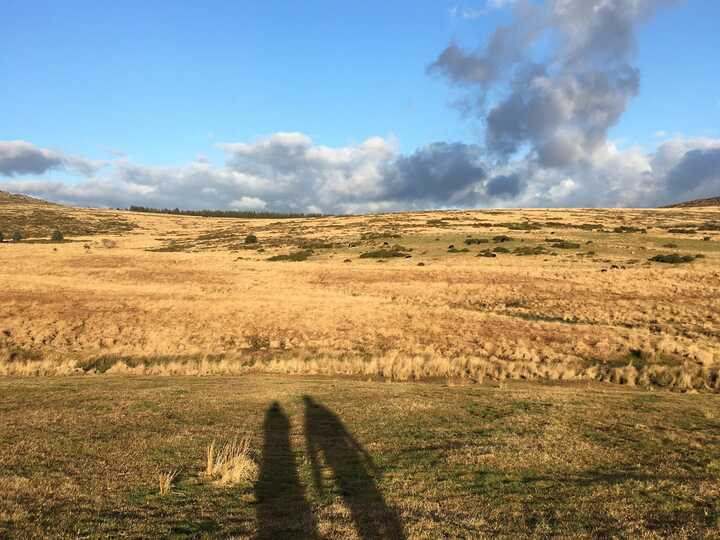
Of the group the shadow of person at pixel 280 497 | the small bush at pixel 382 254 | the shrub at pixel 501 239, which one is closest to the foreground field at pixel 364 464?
the shadow of person at pixel 280 497

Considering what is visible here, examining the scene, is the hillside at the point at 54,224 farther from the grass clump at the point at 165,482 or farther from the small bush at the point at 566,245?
the grass clump at the point at 165,482

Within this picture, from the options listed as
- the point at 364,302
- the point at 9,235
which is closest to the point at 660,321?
the point at 364,302

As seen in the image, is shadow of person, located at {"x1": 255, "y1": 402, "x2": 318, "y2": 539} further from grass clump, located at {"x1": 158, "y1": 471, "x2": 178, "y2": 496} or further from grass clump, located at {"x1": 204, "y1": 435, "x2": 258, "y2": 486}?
grass clump, located at {"x1": 158, "y1": 471, "x2": 178, "y2": 496}

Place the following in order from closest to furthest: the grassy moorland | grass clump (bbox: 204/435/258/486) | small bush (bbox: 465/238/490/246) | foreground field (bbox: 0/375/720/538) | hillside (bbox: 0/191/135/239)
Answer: foreground field (bbox: 0/375/720/538), the grassy moorland, grass clump (bbox: 204/435/258/486), small bush (bbox: 465/238/490/246), hillside (bbox: 0/191/135/239)

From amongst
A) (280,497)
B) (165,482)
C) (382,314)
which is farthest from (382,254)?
(165,482)

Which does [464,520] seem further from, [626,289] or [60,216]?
[60,216]

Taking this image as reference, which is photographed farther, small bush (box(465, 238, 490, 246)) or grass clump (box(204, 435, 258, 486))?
small bush (box(465, 238, 490, 246))

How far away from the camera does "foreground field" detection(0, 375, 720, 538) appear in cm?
712

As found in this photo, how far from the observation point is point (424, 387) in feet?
62.2

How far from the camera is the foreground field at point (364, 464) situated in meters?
7.12

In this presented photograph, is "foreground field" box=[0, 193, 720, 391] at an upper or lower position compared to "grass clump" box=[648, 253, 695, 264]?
lower

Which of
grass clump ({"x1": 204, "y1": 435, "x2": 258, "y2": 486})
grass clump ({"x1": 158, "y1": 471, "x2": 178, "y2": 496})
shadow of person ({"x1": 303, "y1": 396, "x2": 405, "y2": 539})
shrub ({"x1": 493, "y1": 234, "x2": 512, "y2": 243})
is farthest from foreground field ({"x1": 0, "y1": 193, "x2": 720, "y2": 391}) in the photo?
grass clump ({"x1": 158, "y1": 471, "x2": 178, "y2": 496})

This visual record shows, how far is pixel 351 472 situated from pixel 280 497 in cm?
173

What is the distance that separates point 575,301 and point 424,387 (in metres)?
20.8
